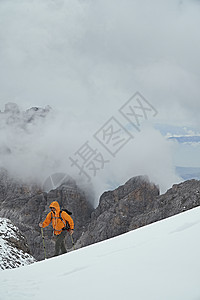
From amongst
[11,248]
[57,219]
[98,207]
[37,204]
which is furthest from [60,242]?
[37,204]

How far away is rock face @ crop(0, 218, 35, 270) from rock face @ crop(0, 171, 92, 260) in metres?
71.2

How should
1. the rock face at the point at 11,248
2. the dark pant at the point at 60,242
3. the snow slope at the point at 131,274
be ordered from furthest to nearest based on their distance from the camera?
1. the rock face at the point at 11,248
2. the dark pant at the point at 60,242
3. the snow slope at the point at 131,274

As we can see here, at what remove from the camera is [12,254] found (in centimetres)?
1262

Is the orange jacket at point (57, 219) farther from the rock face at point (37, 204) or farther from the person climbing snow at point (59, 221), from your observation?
the rock face at point (37, 204)

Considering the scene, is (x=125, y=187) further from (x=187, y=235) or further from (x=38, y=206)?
(x=187, y=235)

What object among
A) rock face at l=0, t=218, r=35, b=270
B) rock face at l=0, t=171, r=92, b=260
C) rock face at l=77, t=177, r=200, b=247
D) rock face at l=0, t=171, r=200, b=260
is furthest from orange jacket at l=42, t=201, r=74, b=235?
rock face at l=0, t=171, r=92, b=260

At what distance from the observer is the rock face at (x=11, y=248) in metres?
11.9

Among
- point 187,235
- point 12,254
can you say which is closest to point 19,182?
point 12,254

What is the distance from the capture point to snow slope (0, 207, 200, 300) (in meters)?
3.86

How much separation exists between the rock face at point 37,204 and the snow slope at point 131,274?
80487mm

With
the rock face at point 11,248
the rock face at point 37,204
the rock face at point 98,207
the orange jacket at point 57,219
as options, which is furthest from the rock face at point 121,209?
the orange jacket at point 57,219

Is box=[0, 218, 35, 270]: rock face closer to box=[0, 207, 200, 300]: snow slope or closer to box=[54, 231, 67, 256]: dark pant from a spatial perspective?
box=[54, 231, 67, 256]: dark pant

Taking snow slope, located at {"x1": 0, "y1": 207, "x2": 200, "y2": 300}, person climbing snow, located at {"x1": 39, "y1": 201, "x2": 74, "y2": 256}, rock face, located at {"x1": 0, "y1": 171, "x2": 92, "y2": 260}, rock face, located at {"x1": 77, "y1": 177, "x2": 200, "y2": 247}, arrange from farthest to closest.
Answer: rock face, located at {"x1": 0, "y1": 171, "x2": 92, "y2": 260} → rock face, located at {"x1": 77, "y1": 177, "x2": 200, "y2": 247} → person climbing snow, located at {"x1": 39, "y1": 201, "x2": 74, "y2": 256} → snow slope, located at {"x1": 0, "y1": 207, "x2": 200, "y2": 300}

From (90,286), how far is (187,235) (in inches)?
76.7
